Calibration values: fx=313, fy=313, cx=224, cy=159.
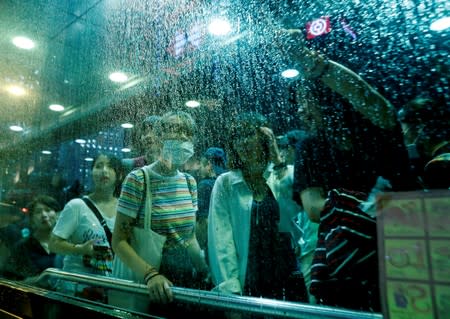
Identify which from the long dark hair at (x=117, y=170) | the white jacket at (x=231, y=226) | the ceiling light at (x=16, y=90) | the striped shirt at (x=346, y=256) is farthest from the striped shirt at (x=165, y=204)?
the ceiling light at (x=16, y=90)

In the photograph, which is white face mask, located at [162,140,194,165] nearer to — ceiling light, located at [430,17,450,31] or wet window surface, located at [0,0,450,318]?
wet window surface, located at [0,0,450,318]

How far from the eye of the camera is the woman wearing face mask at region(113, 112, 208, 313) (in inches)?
55.7

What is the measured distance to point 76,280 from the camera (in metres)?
1.66

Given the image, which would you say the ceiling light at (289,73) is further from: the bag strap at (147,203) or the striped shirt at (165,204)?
the bag strap at (147,203)

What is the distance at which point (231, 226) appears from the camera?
132cm

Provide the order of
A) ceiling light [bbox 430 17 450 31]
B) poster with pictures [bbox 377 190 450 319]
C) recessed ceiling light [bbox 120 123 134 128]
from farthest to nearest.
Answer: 1. recessed ceiling light [bbox 120 123 134 128]
2. ceiling light [bbox 430 17 450 31]
3. poster with pictures [bbox 377 190 450 319]

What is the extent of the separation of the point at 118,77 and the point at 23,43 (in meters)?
1.98

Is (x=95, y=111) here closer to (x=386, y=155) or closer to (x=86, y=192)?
(x=86, y=192)

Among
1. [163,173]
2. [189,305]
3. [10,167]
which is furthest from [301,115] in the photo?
[10,167]

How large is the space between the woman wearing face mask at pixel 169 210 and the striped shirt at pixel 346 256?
0.66 meters

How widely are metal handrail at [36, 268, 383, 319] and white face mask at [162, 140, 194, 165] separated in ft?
1.90

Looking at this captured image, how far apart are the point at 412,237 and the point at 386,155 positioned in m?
0.33

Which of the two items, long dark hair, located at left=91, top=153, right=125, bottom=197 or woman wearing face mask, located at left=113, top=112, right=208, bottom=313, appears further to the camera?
long dark hair, located at left=91, top=153, right=125, bottom=197

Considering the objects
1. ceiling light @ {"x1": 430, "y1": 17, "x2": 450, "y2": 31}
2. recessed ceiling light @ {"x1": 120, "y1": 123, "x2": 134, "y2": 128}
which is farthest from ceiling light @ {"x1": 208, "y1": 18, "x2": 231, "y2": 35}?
ceiling light @ {"x1": 430, "y1": 17, "x2": 450, "y2": 31}
